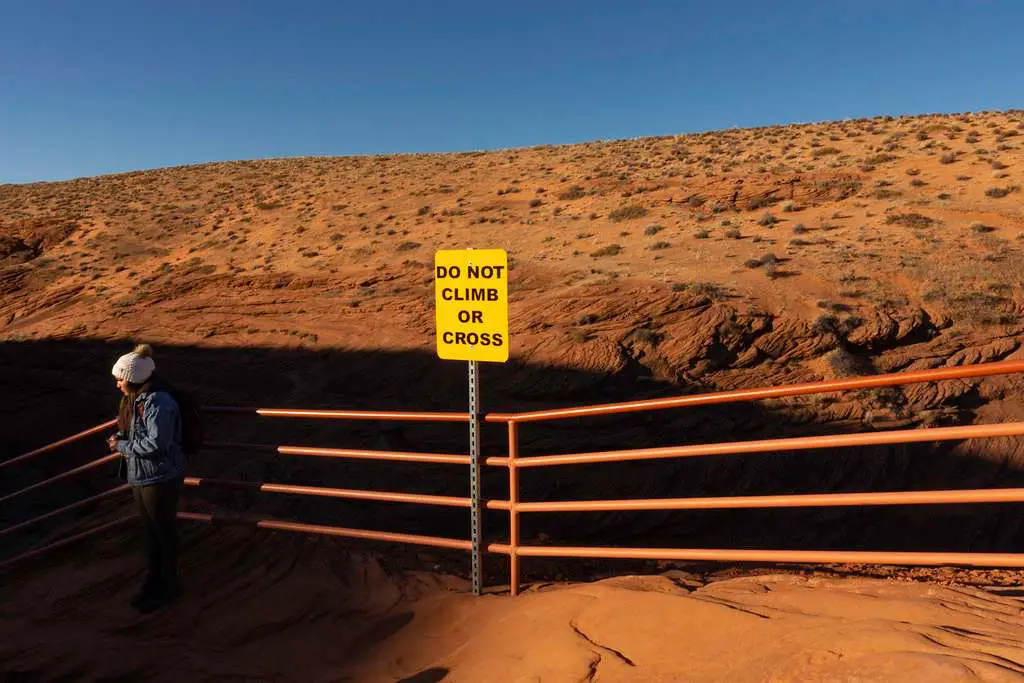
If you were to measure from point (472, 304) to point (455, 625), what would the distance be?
2048 mm

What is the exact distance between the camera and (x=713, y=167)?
2853cm

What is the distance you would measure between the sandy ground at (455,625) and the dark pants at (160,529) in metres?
0.23

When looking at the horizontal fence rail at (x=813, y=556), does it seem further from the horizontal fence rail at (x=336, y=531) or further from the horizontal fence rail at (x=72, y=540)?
the horizontal fence rail at (x=72, y=540)

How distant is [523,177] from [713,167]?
8.44m

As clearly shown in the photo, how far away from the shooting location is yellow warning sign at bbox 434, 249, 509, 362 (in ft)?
14.8

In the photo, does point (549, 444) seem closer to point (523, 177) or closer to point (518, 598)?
point (518, 598)

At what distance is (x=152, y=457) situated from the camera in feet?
16.0

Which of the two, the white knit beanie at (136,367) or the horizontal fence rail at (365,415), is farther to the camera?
the white knit beanie at (136,367)

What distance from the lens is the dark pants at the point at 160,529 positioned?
195 inches

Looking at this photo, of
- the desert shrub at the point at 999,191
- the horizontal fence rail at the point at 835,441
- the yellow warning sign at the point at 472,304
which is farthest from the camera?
the desert shrub at the point at 999,191

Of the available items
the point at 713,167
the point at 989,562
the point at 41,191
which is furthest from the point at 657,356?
the point at 41,191

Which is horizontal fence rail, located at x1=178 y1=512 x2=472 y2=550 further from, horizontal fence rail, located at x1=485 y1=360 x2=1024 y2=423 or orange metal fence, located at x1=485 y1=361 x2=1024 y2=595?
horizontal fence rail, located at x1=485 y1=360 x2=1024 y2=423

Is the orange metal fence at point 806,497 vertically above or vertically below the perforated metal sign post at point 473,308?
below

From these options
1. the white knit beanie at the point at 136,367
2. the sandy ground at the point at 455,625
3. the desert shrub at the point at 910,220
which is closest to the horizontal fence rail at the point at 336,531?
the sandy ground at the point at 455,625
